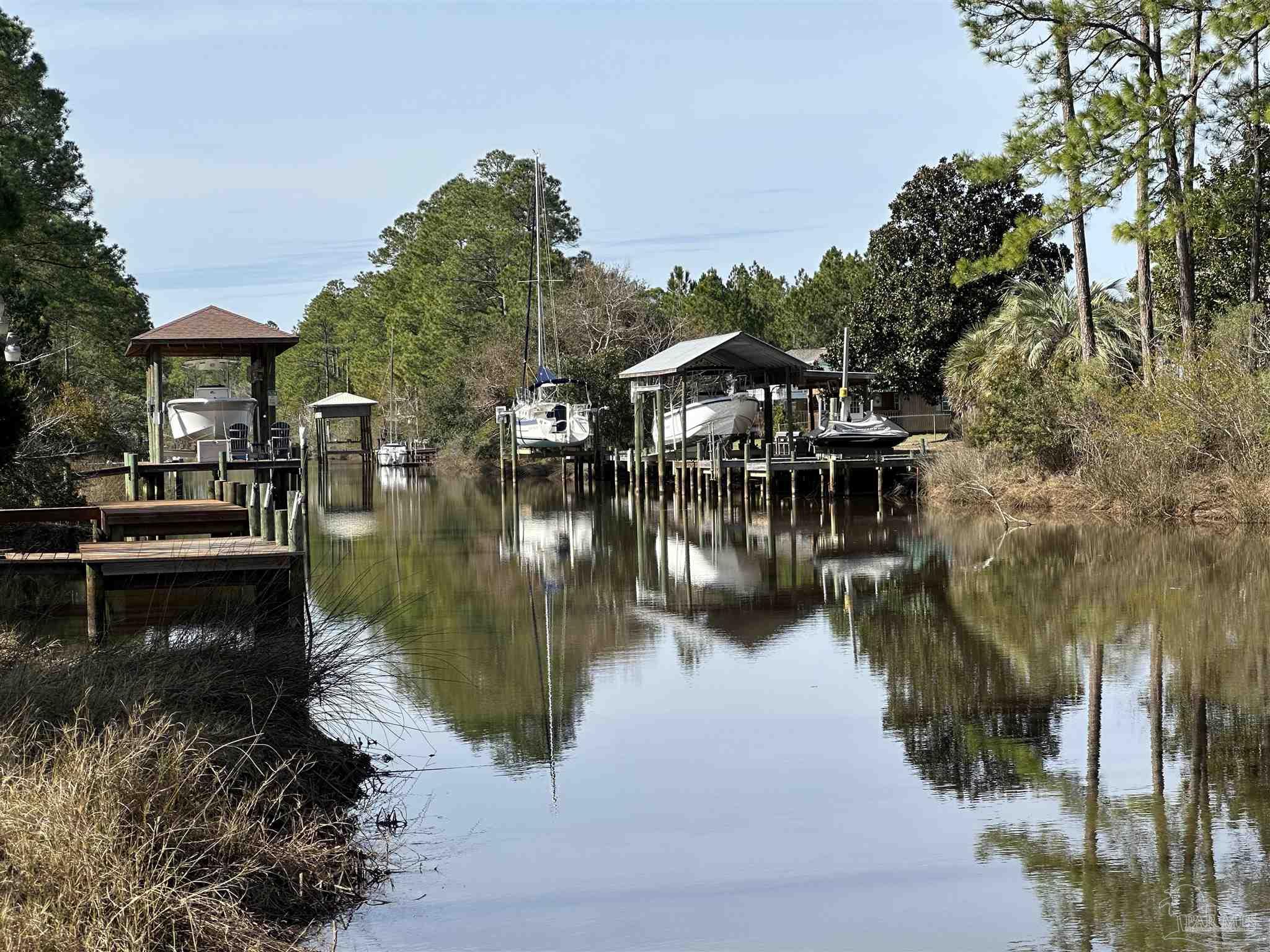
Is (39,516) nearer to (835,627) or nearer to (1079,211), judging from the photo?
(835,627)

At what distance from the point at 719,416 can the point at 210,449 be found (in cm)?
1648

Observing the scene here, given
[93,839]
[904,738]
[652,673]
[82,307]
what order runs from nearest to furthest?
[93,839], [904,738], [652,673], [82,307]

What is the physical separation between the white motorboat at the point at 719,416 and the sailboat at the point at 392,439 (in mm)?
33246

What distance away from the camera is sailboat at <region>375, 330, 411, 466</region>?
75.1 metres

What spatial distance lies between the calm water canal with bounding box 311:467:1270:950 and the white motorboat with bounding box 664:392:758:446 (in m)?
20.4

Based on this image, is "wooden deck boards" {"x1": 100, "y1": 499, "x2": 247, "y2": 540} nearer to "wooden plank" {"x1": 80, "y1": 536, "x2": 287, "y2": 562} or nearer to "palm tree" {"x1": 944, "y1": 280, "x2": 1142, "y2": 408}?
"wooden plank" {"x1": 80, "y1": 536, "x2": 287, "y2": 562}

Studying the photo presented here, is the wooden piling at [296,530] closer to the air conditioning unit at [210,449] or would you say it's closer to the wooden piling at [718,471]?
the air conditioning unit at [210,449]

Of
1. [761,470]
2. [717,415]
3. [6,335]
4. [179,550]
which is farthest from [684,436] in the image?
[179,550]

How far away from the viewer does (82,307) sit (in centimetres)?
3816

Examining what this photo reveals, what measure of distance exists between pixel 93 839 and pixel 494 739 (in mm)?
5350

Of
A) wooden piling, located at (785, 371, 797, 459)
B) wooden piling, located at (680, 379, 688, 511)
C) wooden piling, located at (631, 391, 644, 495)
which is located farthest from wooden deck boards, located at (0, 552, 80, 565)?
wooden piling, located at (631, 391, 644, 495)

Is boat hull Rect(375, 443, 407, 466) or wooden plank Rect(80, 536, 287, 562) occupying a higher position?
boat hull Rect(375, 443, 407, 466)

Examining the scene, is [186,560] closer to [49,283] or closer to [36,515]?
[36,515]

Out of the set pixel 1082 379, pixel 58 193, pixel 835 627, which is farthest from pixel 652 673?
pixel 58 193
